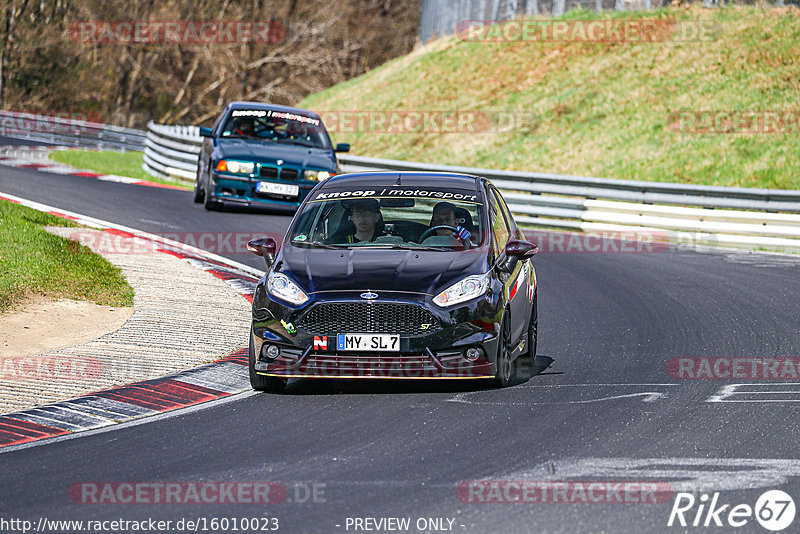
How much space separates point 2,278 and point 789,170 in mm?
19488

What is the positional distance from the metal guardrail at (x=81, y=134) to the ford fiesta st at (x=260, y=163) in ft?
70.8

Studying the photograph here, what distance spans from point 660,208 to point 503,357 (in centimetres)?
1323

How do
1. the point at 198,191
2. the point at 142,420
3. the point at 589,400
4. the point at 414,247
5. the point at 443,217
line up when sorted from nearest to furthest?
the point at 142,420 → the point at 589,400 → the point at 414,247 → the point at 443,217 → the point at 198,191

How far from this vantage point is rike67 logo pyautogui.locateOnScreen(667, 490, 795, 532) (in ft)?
19.2

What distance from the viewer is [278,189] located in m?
20.2

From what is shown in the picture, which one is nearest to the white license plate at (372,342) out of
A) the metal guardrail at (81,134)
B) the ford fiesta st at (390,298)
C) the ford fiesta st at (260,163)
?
the ford fiesta st at (390,298)

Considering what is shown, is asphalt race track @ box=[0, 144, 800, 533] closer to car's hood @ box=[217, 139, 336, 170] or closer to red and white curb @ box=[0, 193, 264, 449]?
red and white curb @ box=[0, 193, 264, 449]

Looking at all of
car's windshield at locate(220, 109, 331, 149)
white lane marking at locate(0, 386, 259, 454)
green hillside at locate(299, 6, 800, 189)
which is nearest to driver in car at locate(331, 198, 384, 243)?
white lane marking at locate(0, 386, 259, 454)

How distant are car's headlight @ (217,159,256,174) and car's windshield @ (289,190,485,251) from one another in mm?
10136

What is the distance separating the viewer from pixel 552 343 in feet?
37.7

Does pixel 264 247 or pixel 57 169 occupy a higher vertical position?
pixel 264 247

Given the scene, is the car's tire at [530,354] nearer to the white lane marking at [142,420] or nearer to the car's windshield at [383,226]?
the car's windshield at [383,226]

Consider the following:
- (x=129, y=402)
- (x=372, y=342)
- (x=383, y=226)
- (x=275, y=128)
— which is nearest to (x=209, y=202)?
(x=275, y=128)

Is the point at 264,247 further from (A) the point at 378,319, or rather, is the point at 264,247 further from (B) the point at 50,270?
(B) the point at 50,270
